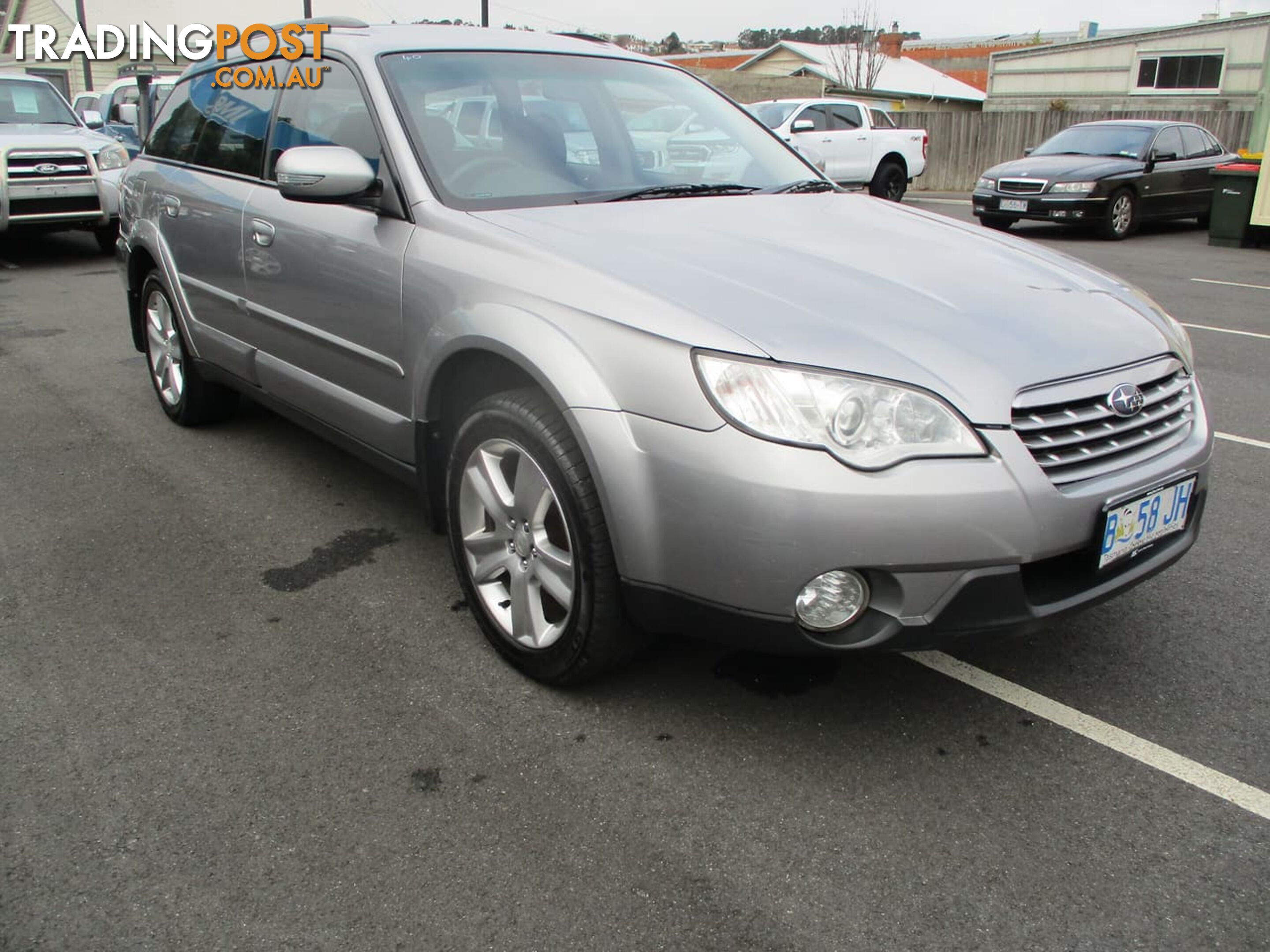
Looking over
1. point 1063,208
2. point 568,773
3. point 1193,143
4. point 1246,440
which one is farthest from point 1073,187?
point 568,773

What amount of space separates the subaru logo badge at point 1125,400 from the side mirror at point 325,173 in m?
2.11

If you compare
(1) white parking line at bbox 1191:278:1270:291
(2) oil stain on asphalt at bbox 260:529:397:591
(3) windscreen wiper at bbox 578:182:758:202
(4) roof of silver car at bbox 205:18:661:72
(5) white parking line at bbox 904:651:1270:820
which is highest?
(4) roof of silver car at bbox 205:18:661:72

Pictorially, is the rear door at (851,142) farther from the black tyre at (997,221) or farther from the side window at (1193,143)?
the side window at (1193,143)

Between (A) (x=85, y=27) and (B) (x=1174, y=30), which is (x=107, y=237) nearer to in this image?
(A) (x=85, y=27)

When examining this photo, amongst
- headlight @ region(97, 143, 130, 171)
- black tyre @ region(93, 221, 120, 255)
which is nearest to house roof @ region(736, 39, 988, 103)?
black tyre @ region(93, 221, 120, 255)

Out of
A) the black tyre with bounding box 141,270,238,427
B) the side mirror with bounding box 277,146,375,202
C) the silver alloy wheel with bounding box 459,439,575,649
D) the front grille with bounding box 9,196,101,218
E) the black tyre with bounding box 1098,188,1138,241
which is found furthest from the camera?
the black tyre with bounding box 1098,188,1138,241

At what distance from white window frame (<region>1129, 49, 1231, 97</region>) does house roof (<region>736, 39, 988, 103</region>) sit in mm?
13290

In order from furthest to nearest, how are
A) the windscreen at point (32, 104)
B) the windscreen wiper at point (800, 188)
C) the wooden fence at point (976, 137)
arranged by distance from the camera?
the wooden fence at point (976, 137), the windscreen at point (32, 104), the windscreen wiper at point (800, 188)

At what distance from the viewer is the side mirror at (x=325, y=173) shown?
3064 millimetres

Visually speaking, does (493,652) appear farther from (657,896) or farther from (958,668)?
(958,668)

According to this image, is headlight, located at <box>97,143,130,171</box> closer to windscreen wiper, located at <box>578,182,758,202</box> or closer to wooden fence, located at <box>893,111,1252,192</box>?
windscreen wiper, located at <box>578,182,758,202</box>

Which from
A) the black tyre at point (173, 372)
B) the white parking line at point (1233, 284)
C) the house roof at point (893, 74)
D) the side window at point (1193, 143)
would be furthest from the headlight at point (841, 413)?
the house roof at point (893, 74)

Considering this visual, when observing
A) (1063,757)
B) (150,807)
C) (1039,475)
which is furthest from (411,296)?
(1063,757)

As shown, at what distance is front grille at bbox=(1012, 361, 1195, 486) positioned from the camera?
2371 millimetres
